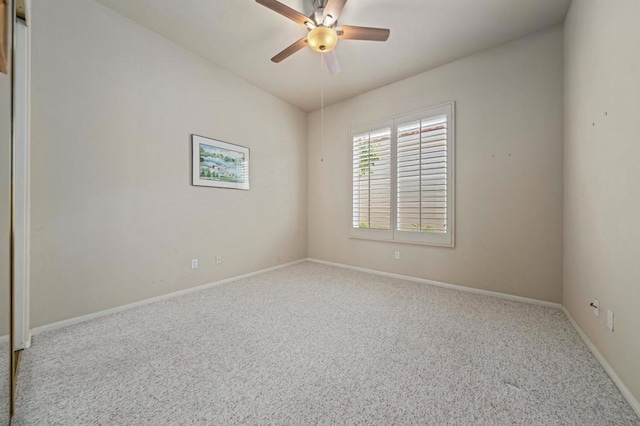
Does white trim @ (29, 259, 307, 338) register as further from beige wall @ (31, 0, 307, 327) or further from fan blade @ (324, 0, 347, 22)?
fan blade @ (324, 0, 347, 22)

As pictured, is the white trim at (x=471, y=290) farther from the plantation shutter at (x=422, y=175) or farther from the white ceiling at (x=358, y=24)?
the white ceiling at (x=358, y=24)

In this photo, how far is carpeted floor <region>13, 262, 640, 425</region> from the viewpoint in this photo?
1.20 metres

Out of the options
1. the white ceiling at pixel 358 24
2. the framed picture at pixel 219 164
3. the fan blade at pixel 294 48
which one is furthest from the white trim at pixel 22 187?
the fan blade at pixel 294 48

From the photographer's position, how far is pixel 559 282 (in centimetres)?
245

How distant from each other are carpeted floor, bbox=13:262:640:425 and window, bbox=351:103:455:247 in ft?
3.86

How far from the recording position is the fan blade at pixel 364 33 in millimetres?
2090

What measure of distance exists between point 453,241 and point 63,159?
13.5 feet

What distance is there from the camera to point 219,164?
3242 mm

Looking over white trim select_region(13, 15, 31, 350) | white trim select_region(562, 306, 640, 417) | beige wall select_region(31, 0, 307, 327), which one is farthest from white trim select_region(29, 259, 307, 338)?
white trim select_region(562, 306, 640, 417)

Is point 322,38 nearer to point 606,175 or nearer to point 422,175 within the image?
point 422,175

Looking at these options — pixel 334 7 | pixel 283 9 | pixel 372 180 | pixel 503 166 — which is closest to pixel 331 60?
pixel 334 7

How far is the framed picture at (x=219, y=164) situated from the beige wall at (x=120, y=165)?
0.30ft

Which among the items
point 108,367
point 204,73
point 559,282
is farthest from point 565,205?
point 204,73

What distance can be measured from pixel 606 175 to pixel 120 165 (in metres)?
3.94
